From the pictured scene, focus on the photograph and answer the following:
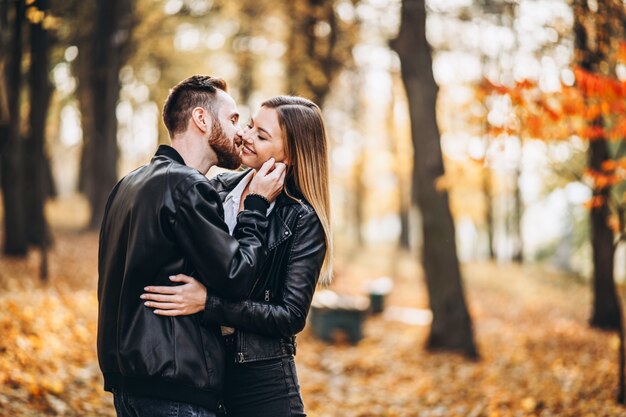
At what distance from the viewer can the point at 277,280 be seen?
2979 millimetres

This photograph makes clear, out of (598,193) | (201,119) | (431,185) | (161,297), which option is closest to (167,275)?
(161,297)

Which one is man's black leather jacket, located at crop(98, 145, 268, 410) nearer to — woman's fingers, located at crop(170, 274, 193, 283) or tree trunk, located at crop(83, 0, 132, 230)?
woman's fingers, located at crop(170, 274, 193, 283)

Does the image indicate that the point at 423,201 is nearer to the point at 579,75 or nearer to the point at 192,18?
the point at 579,75

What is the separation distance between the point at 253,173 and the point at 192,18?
1694 centimetres

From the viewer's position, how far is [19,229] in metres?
13.4

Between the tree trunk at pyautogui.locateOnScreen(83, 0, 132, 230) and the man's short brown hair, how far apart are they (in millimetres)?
13266

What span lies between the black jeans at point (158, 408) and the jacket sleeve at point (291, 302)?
38 centimetres

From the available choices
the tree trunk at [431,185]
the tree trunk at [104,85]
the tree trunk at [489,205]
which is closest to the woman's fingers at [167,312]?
the tree trunk at [431,185]

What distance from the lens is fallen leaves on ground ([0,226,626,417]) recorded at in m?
6.95

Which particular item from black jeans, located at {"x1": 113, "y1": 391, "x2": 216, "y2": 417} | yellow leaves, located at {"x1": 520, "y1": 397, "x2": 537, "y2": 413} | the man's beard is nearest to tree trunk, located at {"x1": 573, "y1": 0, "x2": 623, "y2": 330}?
yellow leaves, located at {"x1": 520, "y1": 397, "x2": 537, "y2": 413}

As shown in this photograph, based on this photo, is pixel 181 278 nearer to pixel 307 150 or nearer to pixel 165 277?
pixel 165 277

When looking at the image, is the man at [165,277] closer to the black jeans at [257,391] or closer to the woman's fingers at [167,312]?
the woman's fingers at [167,312]

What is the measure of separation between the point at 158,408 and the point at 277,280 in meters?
0.78

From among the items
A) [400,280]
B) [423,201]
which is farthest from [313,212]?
[400,280]
